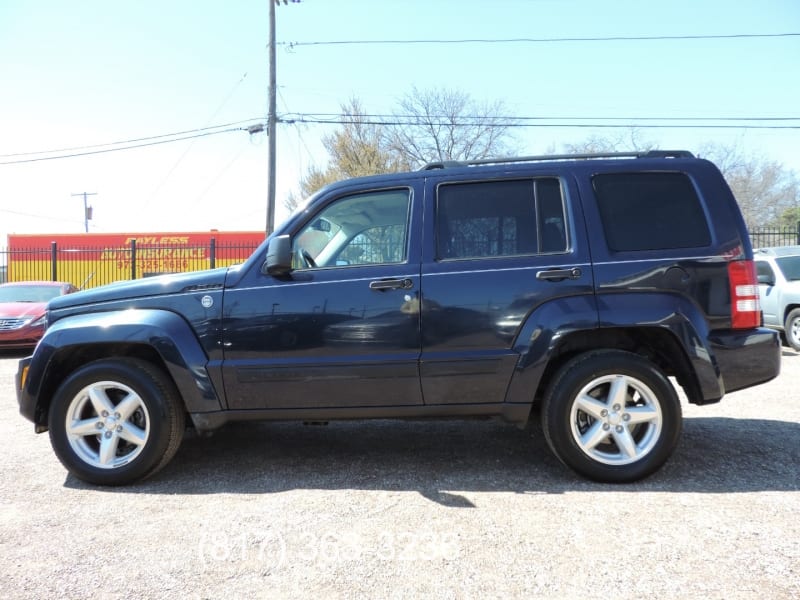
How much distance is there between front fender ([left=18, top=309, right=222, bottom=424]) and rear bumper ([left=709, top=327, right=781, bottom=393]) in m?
3.05

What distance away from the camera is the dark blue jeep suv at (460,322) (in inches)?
136

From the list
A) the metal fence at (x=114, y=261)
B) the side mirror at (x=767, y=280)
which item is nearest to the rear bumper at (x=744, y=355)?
the side mirror at (x=767, y=280)

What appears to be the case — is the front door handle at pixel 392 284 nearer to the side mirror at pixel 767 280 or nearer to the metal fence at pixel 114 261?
the side mirror at pixel 767 280

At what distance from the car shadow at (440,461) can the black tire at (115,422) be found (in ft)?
0.47

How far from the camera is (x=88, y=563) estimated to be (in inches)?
104

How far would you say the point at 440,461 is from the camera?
3.97m

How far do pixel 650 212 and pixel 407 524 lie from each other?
Answer: 2.34 metres

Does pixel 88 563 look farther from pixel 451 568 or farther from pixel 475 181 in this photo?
pixel 475 181

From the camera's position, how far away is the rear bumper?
3461mm

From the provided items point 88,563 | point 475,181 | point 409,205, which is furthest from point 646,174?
point 88,563

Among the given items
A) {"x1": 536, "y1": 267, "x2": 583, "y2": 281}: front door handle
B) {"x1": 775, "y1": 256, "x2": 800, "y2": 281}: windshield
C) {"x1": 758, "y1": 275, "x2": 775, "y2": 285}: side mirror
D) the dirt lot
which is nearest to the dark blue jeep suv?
{"x1": 536, "y1": 267, "x2": 583, "y2": 281}: front door handle

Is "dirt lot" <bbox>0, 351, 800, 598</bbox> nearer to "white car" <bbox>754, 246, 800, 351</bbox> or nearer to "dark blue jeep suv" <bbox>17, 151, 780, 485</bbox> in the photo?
"dark blue jeep suv" <bbox>17, 151, 780, 485</bbox>

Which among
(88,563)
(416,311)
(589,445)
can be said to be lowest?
(88,563)

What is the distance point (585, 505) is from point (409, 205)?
6.65 feet
